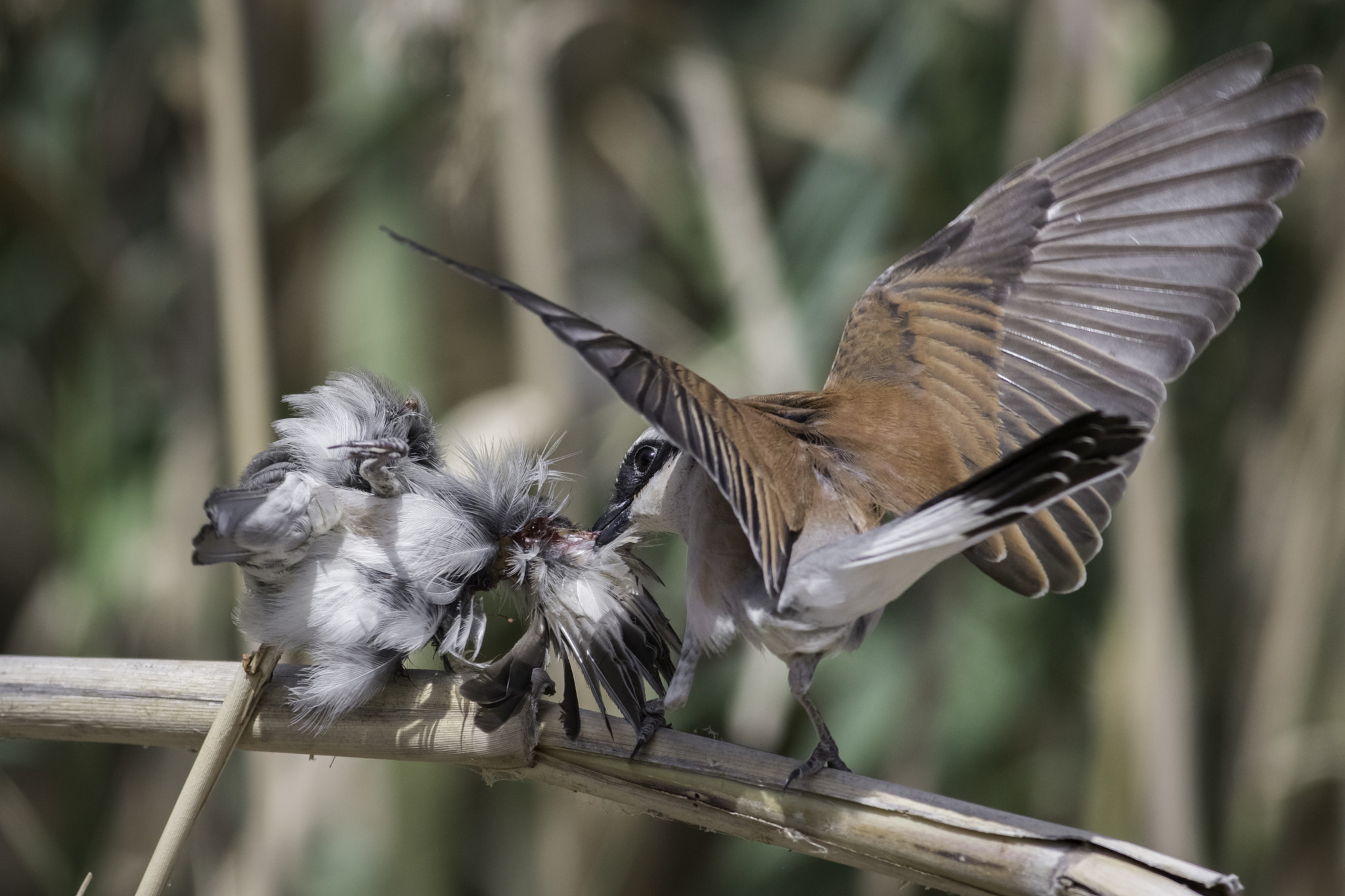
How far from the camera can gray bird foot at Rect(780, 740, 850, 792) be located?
83cm

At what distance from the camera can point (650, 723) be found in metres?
0.91

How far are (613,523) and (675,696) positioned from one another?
0.22 metres

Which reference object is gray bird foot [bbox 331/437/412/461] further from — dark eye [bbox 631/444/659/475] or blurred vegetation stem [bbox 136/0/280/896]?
blurred vegetation stem [bbox 136/0/280/896]

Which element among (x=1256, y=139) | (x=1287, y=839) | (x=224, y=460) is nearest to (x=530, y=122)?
(x=224, y=460)

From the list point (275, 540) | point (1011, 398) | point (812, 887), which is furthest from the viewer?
point (812, 887)

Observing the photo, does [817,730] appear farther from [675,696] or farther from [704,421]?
[704,421]

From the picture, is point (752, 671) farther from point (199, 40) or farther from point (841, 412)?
point (199, 40)

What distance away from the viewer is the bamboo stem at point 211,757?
766 mm

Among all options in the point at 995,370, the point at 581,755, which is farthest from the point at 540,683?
the point at 995,370

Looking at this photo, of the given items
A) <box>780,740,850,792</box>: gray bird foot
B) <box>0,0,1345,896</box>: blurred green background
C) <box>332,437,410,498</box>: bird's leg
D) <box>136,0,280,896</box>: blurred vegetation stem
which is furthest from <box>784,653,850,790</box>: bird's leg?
<box>136,0,280,896</box>: blurred vegetation stem

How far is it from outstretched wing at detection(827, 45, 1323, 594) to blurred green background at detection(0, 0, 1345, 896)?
0.34m

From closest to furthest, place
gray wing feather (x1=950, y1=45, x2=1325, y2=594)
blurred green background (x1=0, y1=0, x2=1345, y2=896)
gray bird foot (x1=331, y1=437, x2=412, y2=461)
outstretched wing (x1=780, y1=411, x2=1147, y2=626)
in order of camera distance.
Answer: outstretched wing (x1=780, y1=411, x2=1147, y2=626) < gray bird foot (x1=331, y1=437, x2=412, y2=461) < gray wing feather (x1=950, y1=45, x2=1325, y2=594) < blurred green background (x1=0, y1=0, x2=1345, y2=896)

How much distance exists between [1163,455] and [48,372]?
5.51ft

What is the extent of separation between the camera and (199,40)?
66.7 inches
